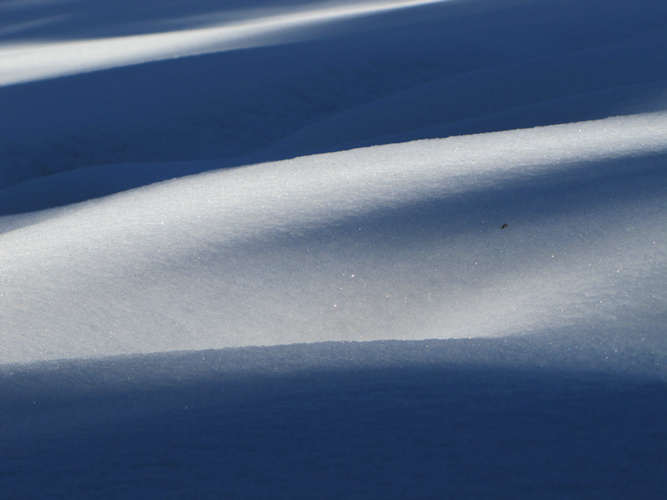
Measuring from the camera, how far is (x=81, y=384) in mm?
781

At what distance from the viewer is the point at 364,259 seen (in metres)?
1.19

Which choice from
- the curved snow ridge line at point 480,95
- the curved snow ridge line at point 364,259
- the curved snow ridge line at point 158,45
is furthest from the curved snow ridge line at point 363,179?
the curved snow ridge line at point 158,45

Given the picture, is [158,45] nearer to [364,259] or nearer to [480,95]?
[480,95]

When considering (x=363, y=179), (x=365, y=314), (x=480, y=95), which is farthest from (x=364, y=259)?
(x=480, y=95)

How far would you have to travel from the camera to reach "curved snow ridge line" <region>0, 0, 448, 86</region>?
13.1ft

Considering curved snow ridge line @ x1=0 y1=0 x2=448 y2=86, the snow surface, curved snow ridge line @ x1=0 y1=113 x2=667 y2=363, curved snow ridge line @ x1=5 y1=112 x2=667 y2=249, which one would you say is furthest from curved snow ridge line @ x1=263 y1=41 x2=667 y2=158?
curved snow ridge line @ x1=0 y1=0 x2=448 y2=86

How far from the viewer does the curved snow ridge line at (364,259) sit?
3.29ft

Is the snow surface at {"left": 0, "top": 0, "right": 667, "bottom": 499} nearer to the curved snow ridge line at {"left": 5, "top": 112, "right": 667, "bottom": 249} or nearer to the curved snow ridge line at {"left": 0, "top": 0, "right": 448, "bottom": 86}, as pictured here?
the curved snow ridge line at {"left": 5, "top": 112, "right": 667, "bottom": 249}

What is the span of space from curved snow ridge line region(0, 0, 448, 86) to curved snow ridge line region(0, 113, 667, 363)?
104 inches

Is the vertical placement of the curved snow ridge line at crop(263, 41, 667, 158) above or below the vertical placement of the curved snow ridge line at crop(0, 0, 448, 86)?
below

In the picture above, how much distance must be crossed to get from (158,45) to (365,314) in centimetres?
388

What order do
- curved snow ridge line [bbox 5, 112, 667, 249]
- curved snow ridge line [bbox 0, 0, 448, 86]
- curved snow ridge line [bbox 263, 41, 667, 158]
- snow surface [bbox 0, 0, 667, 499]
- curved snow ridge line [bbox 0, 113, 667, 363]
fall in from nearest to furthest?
snow surface [bbox 0, 0, 667, 499]
curved snow ridge line [bbox 0, 113, 667, 363]
curved snow ridge line [bbox 5, 112, 667, 249]
curved snow ridge line [bbox 263, 41, 667, 158]
curved snow ridge line [bbox 0, 0, 448, 86]

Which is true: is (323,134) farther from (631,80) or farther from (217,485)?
(217,485)

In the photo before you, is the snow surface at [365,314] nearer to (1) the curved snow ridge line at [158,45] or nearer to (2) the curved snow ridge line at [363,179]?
(2) the curved snow ridge line at [363,179]
